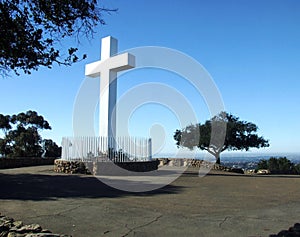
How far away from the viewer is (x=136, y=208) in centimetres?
664

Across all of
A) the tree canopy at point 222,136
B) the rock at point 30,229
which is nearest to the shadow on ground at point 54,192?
the rock at point 30,229

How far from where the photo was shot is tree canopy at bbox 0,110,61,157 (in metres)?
29.0

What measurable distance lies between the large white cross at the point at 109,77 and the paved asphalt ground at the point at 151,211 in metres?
7.16

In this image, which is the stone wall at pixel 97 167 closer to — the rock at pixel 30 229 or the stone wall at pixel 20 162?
the stone wall at pixel 20 162

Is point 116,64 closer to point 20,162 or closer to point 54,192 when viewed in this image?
point 54,192

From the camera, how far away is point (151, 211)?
250 inches

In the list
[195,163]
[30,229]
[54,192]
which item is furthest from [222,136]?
[30,229]

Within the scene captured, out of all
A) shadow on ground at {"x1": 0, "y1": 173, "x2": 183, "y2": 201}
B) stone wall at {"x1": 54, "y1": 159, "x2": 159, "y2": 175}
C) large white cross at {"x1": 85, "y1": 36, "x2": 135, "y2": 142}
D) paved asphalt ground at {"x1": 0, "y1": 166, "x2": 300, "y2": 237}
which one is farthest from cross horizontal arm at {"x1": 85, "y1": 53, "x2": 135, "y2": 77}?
paved asphalt ground at {"x1": 0, "y1": 166, "x2": 300, "y2": 237}

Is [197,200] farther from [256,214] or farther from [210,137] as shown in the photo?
[210,137]

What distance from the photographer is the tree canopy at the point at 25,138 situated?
2903 cm

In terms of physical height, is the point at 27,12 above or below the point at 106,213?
above

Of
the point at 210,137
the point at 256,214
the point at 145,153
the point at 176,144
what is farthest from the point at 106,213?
the point at 176,144

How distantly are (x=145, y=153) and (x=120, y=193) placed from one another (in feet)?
25.4

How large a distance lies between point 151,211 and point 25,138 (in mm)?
26050
